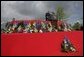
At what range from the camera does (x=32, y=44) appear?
5801mm

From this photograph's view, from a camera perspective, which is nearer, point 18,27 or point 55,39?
point 55,39

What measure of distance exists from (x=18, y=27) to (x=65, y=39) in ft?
4.65

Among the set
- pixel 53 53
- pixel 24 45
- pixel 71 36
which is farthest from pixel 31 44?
pixel 71 36

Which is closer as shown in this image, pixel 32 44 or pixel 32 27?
pixel 32 44

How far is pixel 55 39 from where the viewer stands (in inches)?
234

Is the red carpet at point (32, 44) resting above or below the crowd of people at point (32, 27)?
below

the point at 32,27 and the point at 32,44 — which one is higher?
the point at 32,27

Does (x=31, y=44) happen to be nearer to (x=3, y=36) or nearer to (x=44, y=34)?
(x=44, y=34)

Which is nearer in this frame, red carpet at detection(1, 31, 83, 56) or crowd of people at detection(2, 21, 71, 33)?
red carpet at detection(1, 31, 83, 56)

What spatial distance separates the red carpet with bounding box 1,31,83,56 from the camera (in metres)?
5.76

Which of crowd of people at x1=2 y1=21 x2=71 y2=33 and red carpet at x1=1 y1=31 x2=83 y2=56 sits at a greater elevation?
crowd of people at x1=2 y1=21 x2=71 y2=33

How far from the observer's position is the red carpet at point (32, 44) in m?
5.76

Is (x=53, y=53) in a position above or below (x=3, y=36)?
below

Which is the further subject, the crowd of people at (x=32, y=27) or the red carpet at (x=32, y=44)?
the crowd of people at (x=32, y=27)
